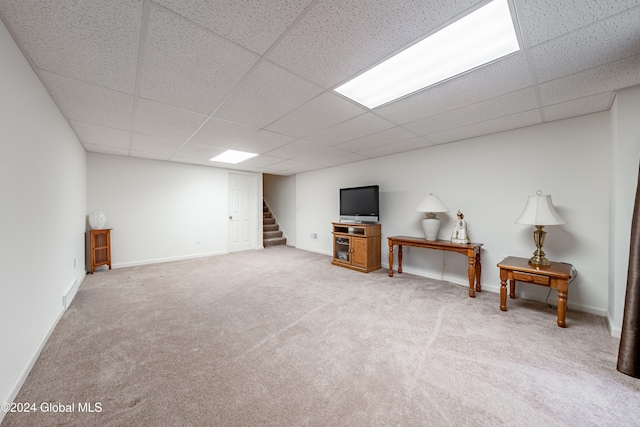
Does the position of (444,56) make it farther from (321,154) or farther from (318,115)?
(321,154)

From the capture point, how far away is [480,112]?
2.45 m

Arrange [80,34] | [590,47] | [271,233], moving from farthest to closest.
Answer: [271,233] < [590,47] < [80,34]

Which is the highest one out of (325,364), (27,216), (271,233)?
(27,216)

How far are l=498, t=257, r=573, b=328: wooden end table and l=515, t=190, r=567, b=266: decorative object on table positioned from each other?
0.35 feet

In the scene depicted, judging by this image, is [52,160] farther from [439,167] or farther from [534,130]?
[534,130]

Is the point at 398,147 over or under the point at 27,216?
over

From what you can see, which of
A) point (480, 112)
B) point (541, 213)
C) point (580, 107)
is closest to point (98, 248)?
point (480, 112)

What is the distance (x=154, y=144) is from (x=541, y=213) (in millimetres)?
5100

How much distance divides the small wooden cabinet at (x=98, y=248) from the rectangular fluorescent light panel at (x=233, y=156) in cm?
224

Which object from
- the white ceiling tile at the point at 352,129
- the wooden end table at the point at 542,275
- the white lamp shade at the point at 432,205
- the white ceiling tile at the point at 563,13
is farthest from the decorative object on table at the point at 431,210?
the white ceiling tile at the point at 563,13

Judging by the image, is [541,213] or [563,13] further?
[541,213]

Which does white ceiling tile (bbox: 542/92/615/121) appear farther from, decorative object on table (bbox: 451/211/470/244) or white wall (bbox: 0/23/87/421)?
white wall (bbox: 0/23/87/421)

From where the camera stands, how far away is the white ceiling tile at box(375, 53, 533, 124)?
1684mm

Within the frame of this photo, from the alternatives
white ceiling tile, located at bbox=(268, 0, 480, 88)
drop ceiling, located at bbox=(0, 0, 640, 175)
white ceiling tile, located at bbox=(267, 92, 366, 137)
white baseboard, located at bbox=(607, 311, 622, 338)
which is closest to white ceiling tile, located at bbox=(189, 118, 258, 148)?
drop ceiling, located at bbox=(0, 0, 640, 175)
